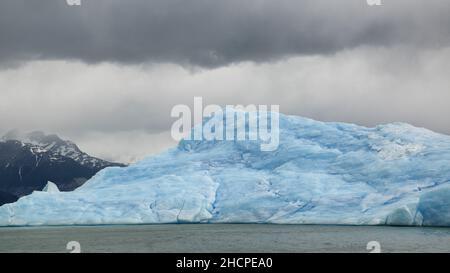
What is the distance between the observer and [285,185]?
5509 centimetres

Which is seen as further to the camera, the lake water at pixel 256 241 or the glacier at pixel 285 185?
the glacier at pixel 285 185

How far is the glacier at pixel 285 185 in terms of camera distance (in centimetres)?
A: 5038

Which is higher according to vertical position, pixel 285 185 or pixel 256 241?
pixel 285 185

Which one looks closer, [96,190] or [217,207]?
[217,207]

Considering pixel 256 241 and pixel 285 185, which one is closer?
pixel 256 241

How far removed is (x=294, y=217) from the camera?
51.5 metres

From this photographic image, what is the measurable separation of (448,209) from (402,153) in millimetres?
12913

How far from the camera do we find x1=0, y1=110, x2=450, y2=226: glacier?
5038cm

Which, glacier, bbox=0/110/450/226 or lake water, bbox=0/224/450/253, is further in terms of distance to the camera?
glacier, bbox=0/110/450/226
